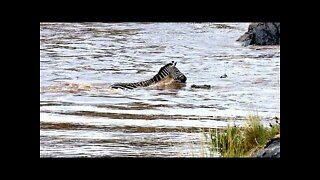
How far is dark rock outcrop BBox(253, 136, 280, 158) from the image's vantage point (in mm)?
6984

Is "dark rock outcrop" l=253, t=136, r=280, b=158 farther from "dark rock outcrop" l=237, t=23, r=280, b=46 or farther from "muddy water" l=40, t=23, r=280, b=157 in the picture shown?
"dark rock outcrop" l=237, t=23, r=280, b=46

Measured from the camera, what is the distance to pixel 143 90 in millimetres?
7043

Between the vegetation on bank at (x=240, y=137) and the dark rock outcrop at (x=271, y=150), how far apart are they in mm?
36

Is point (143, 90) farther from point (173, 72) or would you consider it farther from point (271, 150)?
point (271, 150)

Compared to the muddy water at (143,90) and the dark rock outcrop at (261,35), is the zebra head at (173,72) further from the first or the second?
the dark rock outcrop at (261,35)

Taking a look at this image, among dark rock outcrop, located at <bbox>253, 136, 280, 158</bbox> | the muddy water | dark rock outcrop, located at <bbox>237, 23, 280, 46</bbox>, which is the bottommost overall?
dark rock outcrop, located at <bbox>253, 136, 280, 158</bbox>

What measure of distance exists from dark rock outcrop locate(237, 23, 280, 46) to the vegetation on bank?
2.02 feet

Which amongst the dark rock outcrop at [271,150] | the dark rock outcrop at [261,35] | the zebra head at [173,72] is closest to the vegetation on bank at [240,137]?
the dark rock outcrop at [271,150]

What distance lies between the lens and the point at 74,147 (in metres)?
6.99

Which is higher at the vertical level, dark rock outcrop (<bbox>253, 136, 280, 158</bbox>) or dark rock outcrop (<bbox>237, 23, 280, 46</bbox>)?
dark rock outcrop (<bbox>237, 23, 280, 46</bbox>)

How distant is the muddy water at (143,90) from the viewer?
700 cm

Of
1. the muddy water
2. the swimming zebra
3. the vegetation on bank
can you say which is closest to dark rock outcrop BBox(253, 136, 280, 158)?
the vegetation on bank
